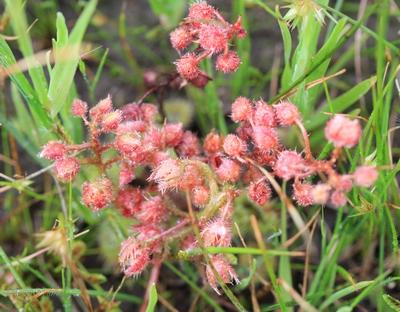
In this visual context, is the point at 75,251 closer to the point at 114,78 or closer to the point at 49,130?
the point at 49,130

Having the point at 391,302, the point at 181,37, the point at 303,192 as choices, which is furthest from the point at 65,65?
the point at 391,302

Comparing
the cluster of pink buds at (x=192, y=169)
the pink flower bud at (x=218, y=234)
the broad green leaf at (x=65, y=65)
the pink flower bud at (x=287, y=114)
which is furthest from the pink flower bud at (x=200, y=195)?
the broad green leaf at (x=65, y=65)

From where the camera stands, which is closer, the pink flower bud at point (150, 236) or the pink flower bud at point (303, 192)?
the pink flower bud at point (303, 192)

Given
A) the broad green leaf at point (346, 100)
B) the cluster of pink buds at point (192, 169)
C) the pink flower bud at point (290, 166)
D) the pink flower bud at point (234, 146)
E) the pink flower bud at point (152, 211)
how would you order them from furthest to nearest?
the broad green leaf at point (346, 100) → the pink flower bud at point (152, 211) → the pink flower bud at point (234, 146) → the cluster of pink buds at point (192, 169) → the pink flower bud at point (290, 166)

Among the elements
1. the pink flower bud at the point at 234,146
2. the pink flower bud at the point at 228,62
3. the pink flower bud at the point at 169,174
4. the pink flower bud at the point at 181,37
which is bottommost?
the pink flower bud at the point at 169,174

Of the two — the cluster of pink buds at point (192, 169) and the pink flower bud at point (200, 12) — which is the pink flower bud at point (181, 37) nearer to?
the pink flower bud at point (200, 12)

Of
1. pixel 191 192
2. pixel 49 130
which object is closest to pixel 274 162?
pixel 191 192

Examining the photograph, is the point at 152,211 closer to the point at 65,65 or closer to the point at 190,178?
the point at 190,178

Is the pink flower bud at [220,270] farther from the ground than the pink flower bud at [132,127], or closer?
closer
